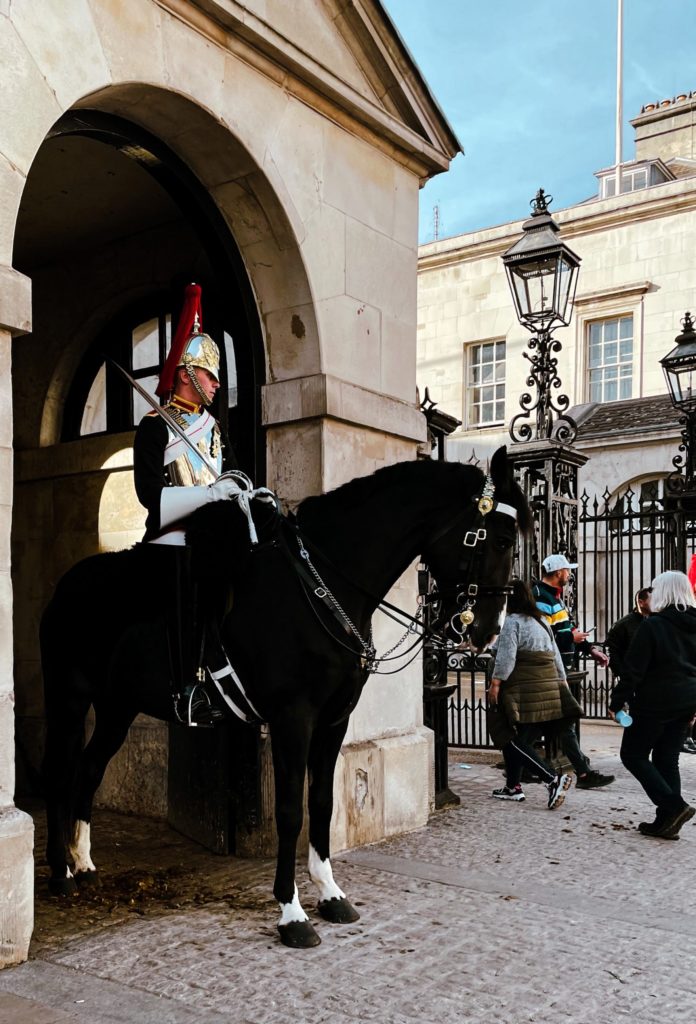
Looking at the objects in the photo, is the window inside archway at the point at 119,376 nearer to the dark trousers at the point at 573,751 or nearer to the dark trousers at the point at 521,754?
the dark trousers at the point at 521,754

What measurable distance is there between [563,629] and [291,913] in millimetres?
4952

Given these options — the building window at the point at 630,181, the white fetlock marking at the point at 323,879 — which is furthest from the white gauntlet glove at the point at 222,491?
the building window at the point at 630,181

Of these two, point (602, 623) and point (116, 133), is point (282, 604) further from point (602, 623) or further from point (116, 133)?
point (602, 623)

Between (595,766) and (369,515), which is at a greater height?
(369,515)

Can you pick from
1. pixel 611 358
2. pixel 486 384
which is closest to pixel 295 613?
pixel 611 358

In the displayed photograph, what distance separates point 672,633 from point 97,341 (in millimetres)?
4841

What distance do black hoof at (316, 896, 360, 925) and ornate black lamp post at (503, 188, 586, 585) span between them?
4357mm

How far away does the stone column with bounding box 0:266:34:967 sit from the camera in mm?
3984

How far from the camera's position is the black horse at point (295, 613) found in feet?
14.9

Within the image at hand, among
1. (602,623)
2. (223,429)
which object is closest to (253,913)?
(223,429)

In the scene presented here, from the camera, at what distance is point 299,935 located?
426 centimetres

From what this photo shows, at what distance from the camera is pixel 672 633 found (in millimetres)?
Result: 6551

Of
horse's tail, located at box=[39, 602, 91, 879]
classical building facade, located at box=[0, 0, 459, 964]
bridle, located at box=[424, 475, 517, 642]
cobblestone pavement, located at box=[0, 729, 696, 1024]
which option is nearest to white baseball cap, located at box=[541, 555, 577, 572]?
classical building facade, located at box=[0, 0, 459, 964]

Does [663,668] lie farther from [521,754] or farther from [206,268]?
[206,268]
